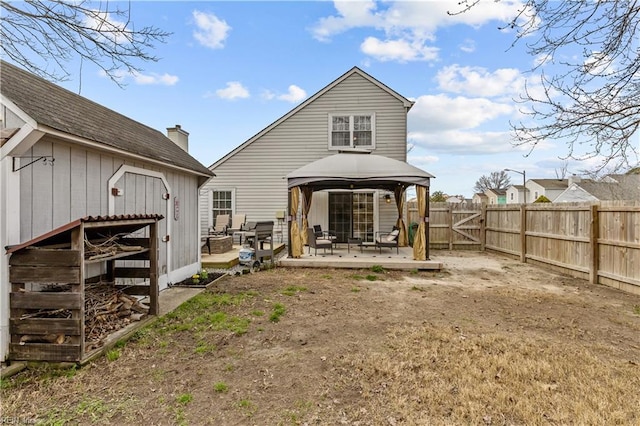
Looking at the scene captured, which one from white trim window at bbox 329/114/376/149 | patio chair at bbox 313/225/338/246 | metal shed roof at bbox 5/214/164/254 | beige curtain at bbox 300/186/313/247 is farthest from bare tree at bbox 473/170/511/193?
metal shed roof at bbox 5/214/164/254

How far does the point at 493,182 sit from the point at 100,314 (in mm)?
61130

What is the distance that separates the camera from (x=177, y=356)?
3643 millimetres

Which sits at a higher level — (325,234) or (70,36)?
(70,36)

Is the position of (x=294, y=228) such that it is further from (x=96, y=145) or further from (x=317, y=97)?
(x=317, y=97)

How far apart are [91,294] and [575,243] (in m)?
9.94

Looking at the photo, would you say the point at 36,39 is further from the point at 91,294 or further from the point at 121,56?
the point at 91,294

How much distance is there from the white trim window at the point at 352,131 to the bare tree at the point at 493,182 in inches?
1964

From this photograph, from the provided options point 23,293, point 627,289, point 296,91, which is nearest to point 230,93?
point 296,91

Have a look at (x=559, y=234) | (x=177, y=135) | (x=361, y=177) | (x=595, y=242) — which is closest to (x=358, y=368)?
(x=361, y=177)

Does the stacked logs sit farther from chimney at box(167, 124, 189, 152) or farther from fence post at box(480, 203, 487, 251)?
fence post at box(480, 203, 487, 251)

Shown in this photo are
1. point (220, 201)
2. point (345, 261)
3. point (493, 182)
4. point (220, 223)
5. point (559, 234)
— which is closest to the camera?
point (559, 234)

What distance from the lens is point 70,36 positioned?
11.6ft

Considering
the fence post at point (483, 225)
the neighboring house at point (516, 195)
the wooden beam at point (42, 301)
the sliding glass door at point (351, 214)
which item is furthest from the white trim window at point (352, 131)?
the neighboring house at point (516, 195)

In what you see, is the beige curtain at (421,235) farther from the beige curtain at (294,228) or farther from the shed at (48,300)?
the shed at (48,300)
